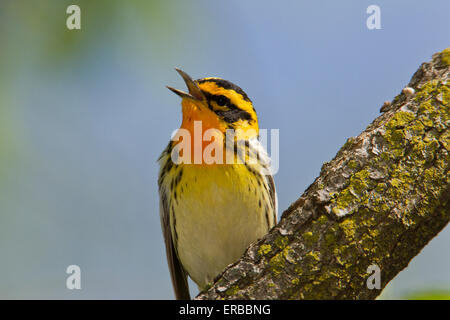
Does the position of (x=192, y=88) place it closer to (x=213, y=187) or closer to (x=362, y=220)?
(x=213, y=187)

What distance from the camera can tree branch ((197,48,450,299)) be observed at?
2604 mm

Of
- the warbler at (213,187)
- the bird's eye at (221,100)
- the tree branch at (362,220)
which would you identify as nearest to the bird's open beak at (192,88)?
the warbler at (213,187)

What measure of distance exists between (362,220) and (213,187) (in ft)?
5.20

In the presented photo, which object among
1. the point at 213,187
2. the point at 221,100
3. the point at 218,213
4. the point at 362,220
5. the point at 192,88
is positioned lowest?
the point at 218,213

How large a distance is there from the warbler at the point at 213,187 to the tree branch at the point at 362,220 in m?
1.19

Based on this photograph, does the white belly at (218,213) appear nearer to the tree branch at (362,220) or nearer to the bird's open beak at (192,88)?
the bird's open beak at (192,88)

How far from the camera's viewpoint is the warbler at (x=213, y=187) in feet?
13.2

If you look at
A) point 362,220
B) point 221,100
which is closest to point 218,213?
point 221,100

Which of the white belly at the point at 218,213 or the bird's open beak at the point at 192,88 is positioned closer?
the white belly at the point at 218,213

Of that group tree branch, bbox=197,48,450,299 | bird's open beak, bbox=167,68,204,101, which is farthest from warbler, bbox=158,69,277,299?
tree branch, bbox=197,48,450,299

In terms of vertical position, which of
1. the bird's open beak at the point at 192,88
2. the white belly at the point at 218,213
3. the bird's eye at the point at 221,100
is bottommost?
the white belly at the point at 218,213

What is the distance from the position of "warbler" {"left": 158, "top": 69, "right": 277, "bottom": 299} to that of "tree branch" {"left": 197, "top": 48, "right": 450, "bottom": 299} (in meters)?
1.19

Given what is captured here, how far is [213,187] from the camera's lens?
3971mm
